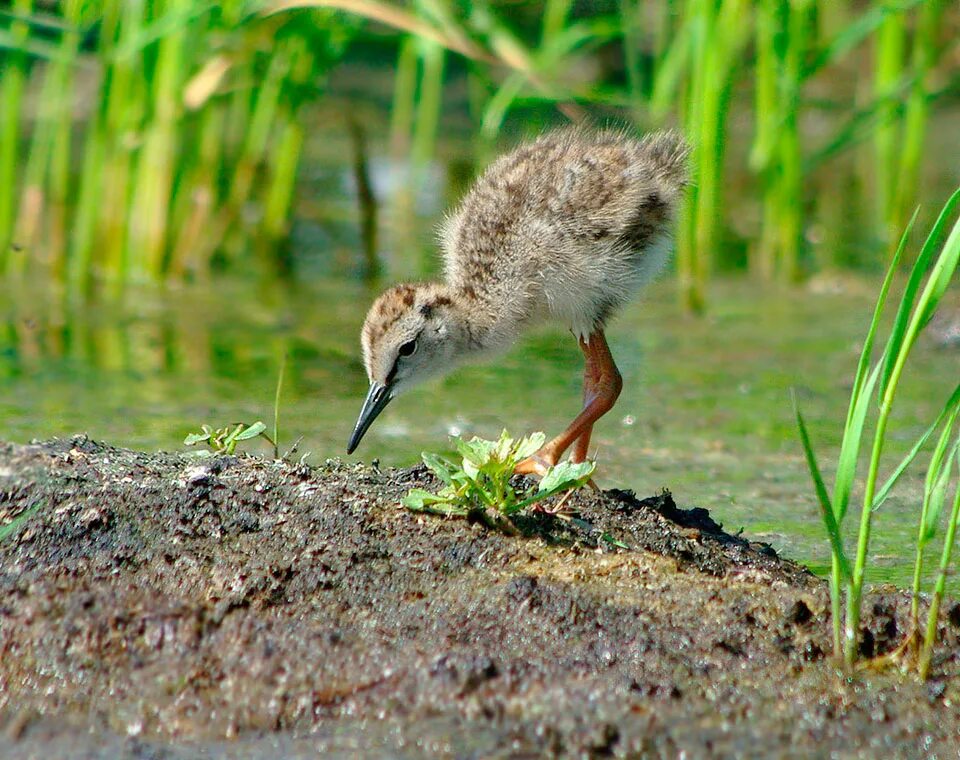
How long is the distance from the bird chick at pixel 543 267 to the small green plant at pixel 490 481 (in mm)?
877

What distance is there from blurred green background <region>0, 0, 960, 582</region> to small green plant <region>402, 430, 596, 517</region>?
902mm

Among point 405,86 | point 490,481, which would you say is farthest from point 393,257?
point 490,481

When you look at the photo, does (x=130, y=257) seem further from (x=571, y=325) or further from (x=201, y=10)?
(x=571, y=325)

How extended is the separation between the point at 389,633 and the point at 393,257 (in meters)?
4.93

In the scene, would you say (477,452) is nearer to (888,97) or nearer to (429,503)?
(429,503)

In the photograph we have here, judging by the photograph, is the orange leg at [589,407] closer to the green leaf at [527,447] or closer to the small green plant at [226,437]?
the green leaf at [527,447]

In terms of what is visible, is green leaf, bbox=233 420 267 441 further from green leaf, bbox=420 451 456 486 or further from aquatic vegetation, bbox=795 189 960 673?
aquatic vegetation, bbox=795 189 960 673

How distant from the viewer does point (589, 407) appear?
417 centimetres

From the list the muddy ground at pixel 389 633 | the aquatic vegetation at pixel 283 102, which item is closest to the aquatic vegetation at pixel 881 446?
the muddy ground at pixel 389 633

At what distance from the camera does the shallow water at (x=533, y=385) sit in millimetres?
4414

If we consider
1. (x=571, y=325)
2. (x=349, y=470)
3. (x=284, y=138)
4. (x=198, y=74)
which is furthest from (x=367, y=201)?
(x=349, y=470)

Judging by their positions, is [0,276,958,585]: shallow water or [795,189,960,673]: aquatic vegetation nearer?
[795,189,960,673]: aquatic vegetation

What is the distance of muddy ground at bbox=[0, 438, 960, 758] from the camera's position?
8.15ft

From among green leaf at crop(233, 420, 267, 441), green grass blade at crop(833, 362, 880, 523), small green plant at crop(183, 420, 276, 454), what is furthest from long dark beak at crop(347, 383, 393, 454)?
green grass blade at crop(833, 362, 880, 523)
